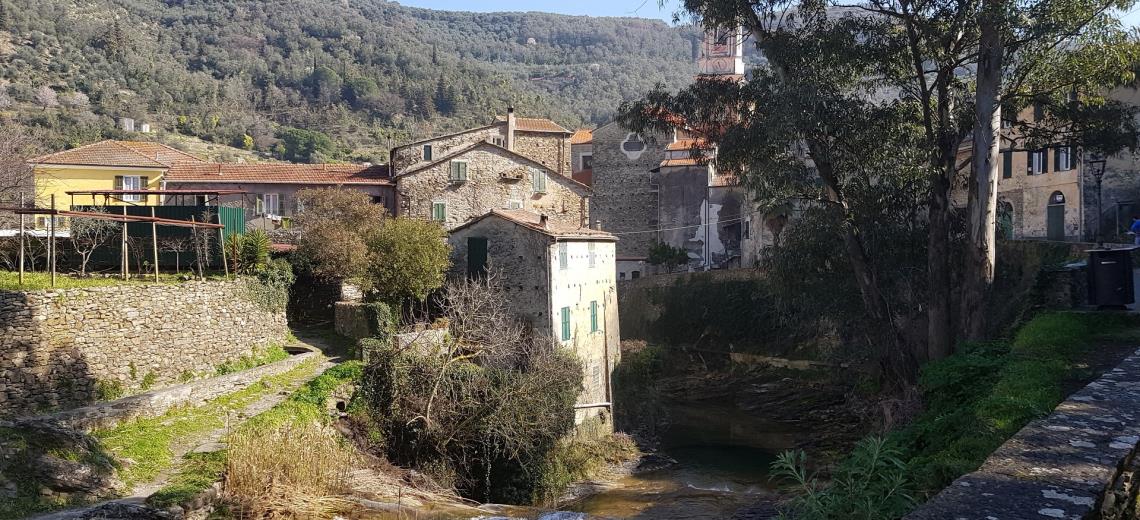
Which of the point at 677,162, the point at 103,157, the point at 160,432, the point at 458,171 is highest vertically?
the point at 677,162

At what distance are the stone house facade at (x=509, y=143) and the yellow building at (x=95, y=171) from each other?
10.8 meters

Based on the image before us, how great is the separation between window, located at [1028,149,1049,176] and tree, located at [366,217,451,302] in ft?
78.7

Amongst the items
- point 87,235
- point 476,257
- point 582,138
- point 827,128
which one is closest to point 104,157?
point 87,235

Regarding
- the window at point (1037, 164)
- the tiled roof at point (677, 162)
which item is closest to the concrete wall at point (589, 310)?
the window at point (1037, 164)

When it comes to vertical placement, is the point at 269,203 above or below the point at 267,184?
below

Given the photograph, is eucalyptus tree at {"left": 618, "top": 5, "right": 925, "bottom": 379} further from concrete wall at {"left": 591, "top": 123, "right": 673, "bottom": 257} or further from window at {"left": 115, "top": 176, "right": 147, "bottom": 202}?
concrete wall at {"left": 591, "top": 123, "right": 673, "bottom": 257}

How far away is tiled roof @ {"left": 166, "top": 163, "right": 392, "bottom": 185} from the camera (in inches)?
1471

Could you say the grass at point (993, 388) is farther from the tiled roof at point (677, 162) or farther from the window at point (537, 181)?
the tiled roof at point (677, 162)

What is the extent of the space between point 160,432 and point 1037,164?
32820mm

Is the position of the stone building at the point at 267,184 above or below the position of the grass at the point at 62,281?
above

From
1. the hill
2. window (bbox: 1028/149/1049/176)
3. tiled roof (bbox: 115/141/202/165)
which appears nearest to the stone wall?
tiled roof (bbox: 115/141/202/165)

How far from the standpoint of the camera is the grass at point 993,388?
8.10 meters

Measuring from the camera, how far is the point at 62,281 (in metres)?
→ 19.4

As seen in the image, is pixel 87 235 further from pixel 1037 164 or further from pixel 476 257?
pixel 1037 164
